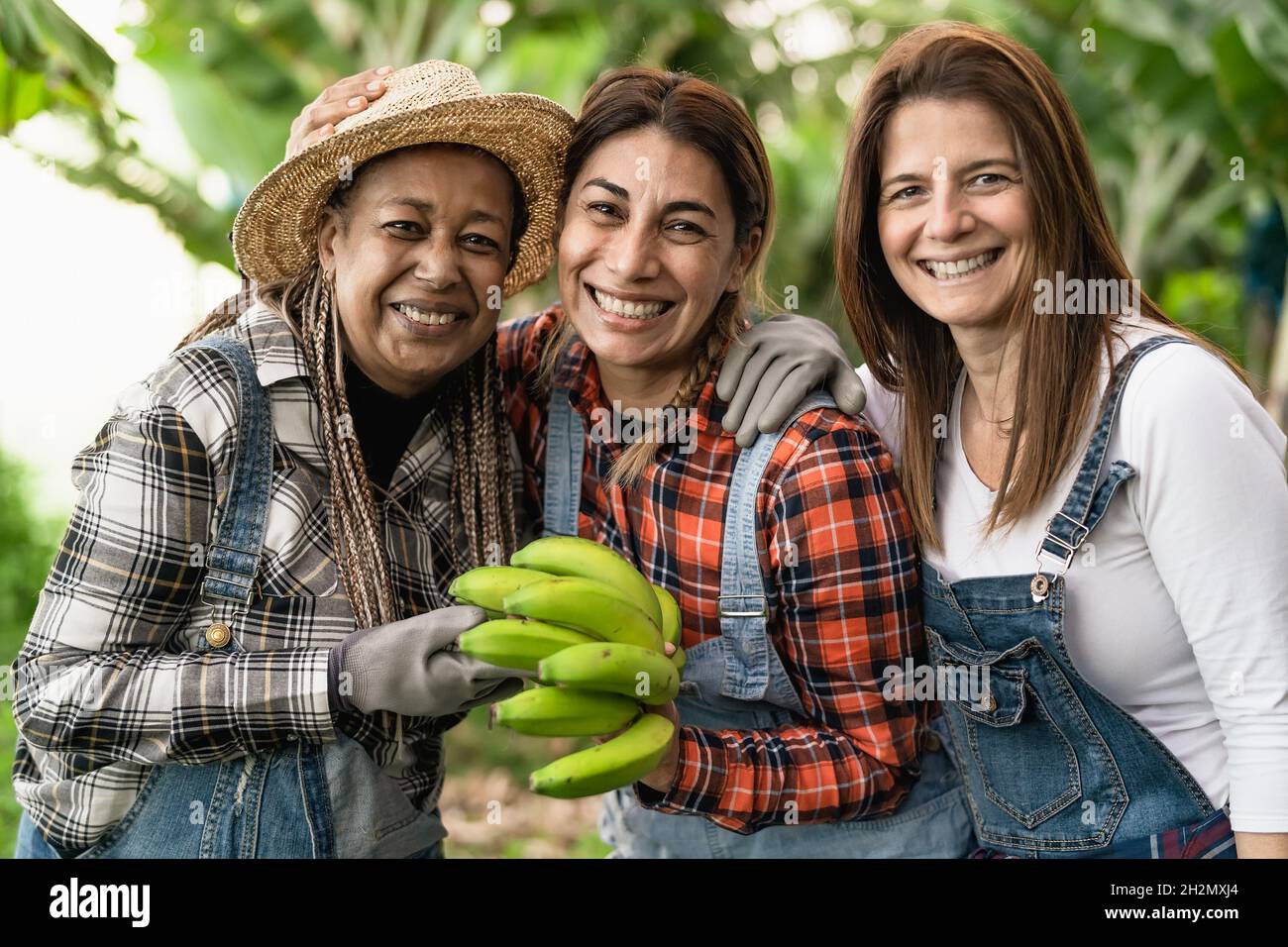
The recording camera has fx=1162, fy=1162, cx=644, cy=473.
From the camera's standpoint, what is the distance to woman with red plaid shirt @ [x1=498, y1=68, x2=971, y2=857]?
232cm

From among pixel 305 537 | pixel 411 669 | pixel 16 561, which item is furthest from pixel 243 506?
pixel 16 561

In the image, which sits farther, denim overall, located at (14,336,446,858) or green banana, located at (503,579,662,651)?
denim overall, located at (14,336,446,858)

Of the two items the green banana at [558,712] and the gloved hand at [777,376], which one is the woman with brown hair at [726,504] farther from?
the green banana at [558,712]

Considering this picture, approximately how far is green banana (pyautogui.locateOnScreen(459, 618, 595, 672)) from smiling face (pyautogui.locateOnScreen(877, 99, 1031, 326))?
1023 mm

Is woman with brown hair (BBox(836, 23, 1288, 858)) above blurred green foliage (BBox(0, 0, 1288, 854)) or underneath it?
underneath

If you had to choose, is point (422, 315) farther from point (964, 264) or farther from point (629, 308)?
point (964, 264)

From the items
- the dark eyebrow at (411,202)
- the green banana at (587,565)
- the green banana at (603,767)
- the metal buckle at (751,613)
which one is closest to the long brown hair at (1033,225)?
the metal buckle at (751,613)

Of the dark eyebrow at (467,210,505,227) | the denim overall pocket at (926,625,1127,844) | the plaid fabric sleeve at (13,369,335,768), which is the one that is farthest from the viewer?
the dark eyebrow at (467,210,505,227)

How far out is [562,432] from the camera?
2744 millimetres

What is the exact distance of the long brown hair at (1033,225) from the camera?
2189 millimetres

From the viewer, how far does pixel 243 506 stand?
2.21m

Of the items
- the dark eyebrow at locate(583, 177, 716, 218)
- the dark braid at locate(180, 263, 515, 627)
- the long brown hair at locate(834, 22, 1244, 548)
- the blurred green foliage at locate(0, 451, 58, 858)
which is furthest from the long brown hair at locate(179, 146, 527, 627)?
the blurred green foliage at locate(0, 451, 58, 858)

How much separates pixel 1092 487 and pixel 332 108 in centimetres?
171

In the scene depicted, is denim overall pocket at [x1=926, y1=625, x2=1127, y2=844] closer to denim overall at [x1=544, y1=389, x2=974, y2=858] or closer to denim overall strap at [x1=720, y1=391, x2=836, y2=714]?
denim overall at [x1=544, y1=389, x2=974, y2=858]
